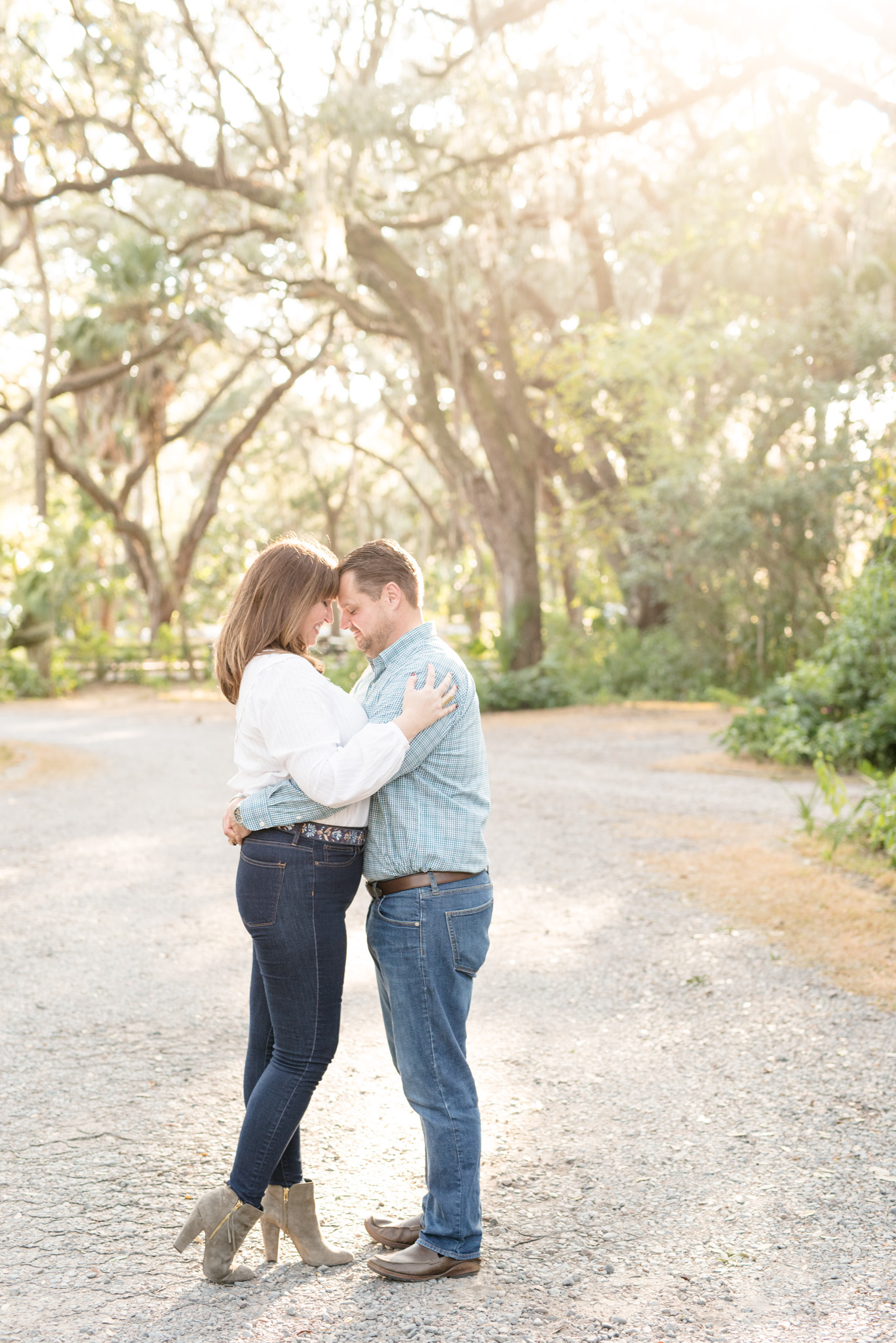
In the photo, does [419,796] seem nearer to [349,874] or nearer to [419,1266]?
[349,874]

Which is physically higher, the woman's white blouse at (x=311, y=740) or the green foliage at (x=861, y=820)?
the woman's white blouse at (x=311, y=740)

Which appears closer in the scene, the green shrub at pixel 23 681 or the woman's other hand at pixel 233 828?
the woman's other hand at pixel 233 828

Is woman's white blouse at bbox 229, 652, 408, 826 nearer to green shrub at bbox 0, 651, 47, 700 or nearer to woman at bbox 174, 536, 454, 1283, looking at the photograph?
woman at bbox 174, 536, 454, 1283

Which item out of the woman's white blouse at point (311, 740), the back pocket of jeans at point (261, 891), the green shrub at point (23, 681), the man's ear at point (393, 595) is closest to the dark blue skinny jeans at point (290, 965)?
the back pocket of jeans at point (261, 891)

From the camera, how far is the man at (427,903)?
2.66 meters

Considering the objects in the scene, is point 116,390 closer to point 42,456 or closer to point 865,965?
point 42,456

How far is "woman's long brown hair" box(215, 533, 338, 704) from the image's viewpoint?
2.73m

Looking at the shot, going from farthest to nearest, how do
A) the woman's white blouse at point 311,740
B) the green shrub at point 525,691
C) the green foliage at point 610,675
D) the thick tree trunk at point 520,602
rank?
the thick tree trunk at point 520,602
the green foliage at point 610,675
the green shrub at point 525,691
the woman's white blouse at point 311,740

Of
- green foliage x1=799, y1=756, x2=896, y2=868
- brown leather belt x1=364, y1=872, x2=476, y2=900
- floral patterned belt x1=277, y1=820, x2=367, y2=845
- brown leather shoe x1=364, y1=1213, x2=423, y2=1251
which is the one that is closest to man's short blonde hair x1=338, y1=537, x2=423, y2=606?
→ floral patterned belt x1=277, y1=820, x2=367, y2=845

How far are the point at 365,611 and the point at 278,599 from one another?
21cm

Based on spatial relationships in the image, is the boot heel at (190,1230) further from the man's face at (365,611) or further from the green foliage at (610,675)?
the green foliage at (610,675)

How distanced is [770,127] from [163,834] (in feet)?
45.4

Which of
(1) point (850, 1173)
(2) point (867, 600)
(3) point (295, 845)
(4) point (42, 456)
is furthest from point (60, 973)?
(4) point (42, 456)

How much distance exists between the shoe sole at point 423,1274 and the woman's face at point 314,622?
1445 mm
